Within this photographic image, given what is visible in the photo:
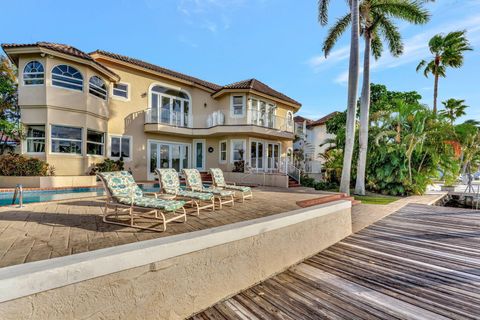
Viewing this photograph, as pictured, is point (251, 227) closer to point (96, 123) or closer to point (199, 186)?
point (199, 186)

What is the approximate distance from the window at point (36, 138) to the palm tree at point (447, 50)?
1183 inches

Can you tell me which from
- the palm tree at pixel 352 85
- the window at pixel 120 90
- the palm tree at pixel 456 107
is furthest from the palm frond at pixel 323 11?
the palm tree at pixel 456 107

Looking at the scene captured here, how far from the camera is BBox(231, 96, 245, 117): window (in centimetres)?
1800

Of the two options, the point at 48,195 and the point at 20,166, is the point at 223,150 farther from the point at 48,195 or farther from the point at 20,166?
the point at 20,166

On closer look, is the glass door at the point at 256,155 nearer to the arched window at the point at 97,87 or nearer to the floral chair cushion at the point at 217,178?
the floral chair cushion at the point at 217,178

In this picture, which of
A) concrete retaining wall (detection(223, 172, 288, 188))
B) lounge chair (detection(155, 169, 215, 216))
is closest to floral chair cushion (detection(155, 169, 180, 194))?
lounge chair (detection(155, 169, 215, 216))

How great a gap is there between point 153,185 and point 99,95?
655cm

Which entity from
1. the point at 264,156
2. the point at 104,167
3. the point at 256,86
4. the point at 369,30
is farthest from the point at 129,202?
the point at 369,30

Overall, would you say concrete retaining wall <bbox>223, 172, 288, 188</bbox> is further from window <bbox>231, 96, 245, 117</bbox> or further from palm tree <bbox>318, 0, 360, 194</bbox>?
window <bbox>231, 96, 245, 117</bbox>

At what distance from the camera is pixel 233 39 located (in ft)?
53.2

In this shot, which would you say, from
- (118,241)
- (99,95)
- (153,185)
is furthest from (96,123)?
(118,241)

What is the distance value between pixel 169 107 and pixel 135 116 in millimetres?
2688

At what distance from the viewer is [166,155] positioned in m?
17.3

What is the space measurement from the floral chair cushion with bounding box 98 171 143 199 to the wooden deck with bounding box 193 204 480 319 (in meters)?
3.15
